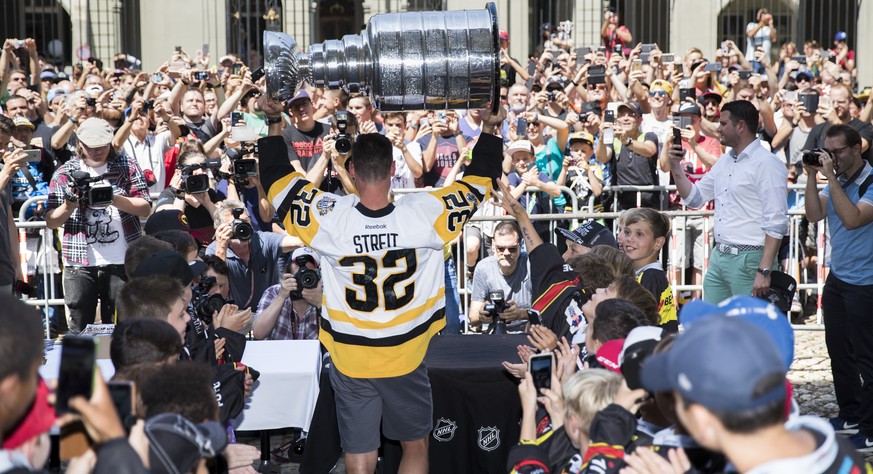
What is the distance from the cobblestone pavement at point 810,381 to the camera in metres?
6.84

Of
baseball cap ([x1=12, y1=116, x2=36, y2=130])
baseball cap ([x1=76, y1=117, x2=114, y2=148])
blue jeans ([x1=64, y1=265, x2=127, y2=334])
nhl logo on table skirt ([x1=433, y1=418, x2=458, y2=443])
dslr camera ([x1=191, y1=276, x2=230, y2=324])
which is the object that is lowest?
nhl logo on table skirt ([x1=433, y1=418, x2=458, y2=443])

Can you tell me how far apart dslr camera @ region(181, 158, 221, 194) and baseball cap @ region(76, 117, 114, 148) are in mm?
Answer: 587

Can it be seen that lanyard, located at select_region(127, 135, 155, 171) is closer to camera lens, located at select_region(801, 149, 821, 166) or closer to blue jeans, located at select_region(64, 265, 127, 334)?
blue jeans, located at select_region(64, 265, 127, 334)

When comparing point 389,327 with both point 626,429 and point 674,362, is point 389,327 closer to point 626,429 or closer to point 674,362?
point 626,429

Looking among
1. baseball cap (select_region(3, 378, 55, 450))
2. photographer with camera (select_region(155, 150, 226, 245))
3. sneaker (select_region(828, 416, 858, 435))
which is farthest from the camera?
photographer with camera (select_region(155, 150, 226, 245))

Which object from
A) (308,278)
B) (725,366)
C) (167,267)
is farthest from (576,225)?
(725,366)

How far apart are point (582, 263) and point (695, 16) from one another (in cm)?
2123

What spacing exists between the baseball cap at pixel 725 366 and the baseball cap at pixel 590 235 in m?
4.16

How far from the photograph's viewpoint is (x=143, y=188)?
7789 mm

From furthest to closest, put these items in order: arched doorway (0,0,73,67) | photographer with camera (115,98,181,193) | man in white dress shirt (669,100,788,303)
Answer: arched doorway (0,0,73,67)
photographer with camera (115,98,181,193)
man in white dress shirt (669,100,788,303)

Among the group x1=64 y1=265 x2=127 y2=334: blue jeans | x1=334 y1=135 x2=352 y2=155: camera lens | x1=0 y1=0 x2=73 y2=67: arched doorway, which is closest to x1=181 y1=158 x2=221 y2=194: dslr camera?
x1=64 y1=265 x2=127 y2=334: blue jeans

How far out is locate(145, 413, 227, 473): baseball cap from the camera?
2.97 metres

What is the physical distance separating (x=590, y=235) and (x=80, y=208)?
3.68m

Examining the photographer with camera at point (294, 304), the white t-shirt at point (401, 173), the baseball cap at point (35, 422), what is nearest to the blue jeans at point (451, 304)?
the photographer with camera at point (294, 304)
